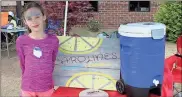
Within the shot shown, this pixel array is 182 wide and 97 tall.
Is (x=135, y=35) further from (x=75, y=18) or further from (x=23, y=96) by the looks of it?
(x=75, y=18)

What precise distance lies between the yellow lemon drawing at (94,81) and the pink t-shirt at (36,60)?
1.55 feet

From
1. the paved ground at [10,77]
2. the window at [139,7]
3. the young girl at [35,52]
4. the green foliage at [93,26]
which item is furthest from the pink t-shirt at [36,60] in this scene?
the window at [139,7]

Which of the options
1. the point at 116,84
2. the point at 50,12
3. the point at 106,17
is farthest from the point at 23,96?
the point at 106,17

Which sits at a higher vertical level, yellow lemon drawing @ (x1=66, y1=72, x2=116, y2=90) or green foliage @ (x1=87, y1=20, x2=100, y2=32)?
green foliage @ (x1=87, y1=20, x2=100, y2=32)

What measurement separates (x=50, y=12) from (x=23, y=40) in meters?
4.71

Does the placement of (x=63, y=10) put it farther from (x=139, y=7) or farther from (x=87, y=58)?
(x=139, y=7)

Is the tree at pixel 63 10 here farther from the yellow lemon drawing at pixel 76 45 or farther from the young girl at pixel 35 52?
the young girl at pixel 35 52

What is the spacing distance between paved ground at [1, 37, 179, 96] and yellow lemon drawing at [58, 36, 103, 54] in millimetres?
1929

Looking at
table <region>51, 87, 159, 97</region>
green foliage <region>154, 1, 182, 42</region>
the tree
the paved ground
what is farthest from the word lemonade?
green foliage <region>154, 1, 182, 42</region>

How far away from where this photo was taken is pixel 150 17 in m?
11.1

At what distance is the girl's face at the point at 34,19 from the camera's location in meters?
2.76

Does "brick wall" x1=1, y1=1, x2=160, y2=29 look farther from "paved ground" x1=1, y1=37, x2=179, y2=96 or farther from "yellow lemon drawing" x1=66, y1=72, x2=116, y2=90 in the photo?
"yellow lemon drawing" x1=66, y1=72, x2=116, y2=90

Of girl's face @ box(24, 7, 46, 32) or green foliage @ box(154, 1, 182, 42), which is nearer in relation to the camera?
girl's face @ box(24, 7, 46, 32)

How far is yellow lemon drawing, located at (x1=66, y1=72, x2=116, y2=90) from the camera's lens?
3.19 meters
